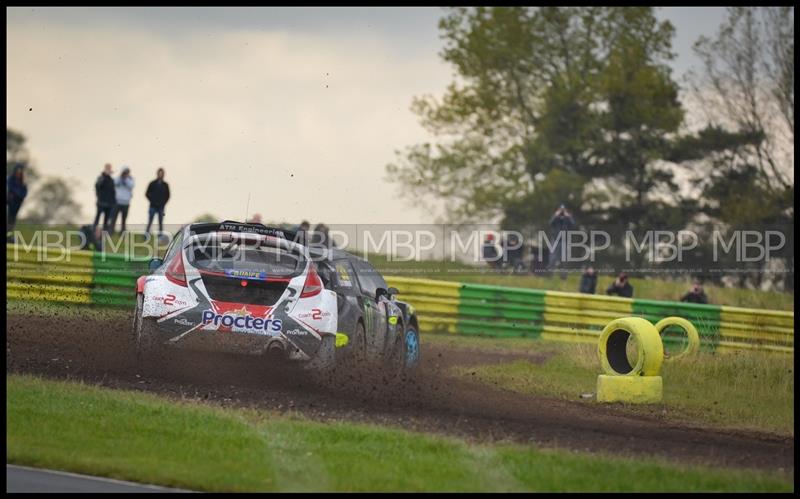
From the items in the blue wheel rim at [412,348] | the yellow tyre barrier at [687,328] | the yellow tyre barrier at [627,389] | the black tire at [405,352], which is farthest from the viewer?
the yellow tyre barrier at [687,328]

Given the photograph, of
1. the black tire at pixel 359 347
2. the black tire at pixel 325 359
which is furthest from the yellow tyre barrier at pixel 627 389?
the black tire at pixel 325 359

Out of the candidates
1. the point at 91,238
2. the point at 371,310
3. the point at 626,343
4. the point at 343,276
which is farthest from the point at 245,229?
the point at 91,238

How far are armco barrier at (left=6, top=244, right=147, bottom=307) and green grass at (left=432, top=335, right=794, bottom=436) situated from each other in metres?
6.42

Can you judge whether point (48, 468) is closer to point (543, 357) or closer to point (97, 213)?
point (543, 357)

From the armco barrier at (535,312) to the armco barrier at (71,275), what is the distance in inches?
190

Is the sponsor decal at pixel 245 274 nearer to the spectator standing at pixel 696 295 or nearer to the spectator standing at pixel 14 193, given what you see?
the spectator standing at pixel 14 193

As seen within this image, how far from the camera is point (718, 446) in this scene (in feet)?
35.5

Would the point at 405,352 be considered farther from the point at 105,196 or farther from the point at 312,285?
the point at 105,196

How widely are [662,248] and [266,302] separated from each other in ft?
70.6

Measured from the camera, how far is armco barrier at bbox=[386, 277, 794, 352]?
23.4m

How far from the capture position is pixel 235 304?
41.8 feet

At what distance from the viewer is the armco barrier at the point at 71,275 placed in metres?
19.9

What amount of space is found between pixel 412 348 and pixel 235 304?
3862 millimetres

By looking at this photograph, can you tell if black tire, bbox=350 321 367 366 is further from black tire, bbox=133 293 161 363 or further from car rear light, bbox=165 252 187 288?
black tire, bbox=133 293 161 363
